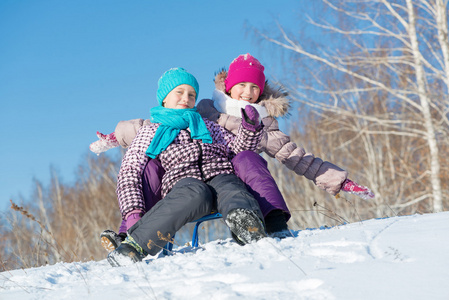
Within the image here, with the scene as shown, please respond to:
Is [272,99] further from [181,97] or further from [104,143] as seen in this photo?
[104,143]

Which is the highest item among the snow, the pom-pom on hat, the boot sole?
the pom-pom on hat

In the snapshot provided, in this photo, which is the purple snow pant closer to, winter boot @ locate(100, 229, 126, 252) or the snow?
winter boot @ locate(100, 229, 126, 252)

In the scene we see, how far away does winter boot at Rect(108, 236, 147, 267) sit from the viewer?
2543mm

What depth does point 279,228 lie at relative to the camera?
295 centimetres

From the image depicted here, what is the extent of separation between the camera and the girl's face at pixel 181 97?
3.80 metres

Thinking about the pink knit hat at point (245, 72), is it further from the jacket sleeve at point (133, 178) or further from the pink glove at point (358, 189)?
the pink glove at point (358, 189)

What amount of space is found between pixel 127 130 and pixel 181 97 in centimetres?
53

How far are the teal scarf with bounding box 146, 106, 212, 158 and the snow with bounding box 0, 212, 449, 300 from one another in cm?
108

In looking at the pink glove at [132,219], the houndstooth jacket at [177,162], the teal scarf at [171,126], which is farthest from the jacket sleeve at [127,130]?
the pink glove at [132,219]

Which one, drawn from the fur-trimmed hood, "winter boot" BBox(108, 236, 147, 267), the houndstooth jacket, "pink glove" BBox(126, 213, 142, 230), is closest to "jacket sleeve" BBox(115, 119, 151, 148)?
the houndstooth jacket

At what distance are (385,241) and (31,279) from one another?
181 centimetres

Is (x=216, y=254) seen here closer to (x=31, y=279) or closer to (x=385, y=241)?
(x=385, y=241)

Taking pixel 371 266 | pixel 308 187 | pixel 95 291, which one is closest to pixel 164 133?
pixel 95 291

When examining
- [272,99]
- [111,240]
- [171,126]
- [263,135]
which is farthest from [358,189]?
[111,240]
